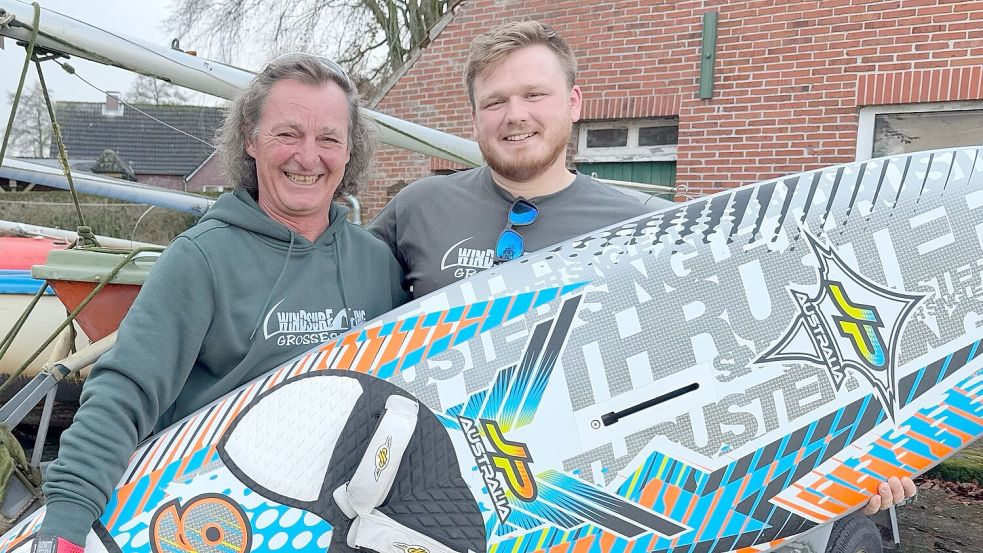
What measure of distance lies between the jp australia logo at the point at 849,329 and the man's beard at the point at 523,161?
0.70 metres

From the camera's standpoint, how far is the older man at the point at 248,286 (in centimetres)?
135

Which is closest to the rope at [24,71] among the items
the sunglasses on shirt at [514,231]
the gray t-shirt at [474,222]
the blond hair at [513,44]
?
the gray t-shirt at [474,222]

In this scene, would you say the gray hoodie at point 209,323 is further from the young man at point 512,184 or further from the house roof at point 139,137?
the house roof at point 139,137

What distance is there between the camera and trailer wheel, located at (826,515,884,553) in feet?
7.55

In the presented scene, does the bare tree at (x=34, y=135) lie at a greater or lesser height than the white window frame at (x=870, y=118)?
greater

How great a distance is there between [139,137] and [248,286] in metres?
36.2

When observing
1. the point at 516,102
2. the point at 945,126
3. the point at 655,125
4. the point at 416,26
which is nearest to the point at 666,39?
the point at 655,125

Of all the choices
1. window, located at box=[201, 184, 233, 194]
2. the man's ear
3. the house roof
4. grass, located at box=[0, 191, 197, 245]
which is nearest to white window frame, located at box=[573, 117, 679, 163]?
the man's ear

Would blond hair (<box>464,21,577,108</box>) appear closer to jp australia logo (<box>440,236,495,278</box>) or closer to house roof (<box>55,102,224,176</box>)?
jp australia logo (<box>440,236,495,278</box>)

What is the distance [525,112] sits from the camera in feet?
6.32

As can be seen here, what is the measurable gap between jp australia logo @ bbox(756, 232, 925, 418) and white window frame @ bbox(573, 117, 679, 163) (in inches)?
216

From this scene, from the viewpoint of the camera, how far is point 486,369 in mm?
1761

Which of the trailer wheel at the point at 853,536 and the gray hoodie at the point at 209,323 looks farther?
the trailer wheel at the point at 853,536

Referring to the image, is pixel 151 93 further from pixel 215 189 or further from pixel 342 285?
pixel 342 285
